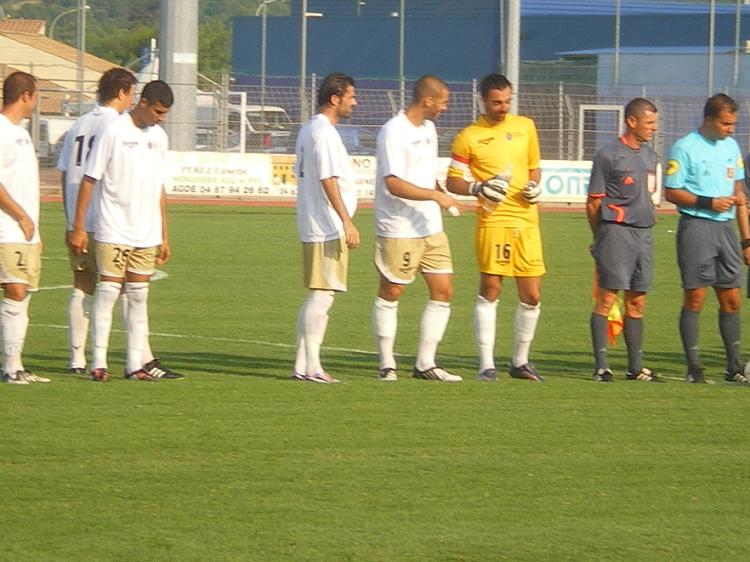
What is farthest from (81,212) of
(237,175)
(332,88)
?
(237,175)

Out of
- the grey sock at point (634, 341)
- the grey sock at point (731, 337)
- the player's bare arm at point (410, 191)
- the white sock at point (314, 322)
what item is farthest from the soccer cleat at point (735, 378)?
the white sock at point (314, 322)

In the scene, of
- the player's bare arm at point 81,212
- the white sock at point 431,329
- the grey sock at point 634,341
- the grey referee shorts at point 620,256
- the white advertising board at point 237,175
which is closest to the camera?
the player's bare arm at point 81,212

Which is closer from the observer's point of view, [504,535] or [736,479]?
[504,535]

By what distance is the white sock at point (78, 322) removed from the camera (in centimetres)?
984

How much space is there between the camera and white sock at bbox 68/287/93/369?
9836 mm

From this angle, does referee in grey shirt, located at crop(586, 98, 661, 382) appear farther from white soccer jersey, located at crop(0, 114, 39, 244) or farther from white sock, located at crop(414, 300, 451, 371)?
white soccer jersey, located at crop(0, 114, 39, 244)

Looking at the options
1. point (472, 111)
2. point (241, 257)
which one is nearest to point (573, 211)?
point (472, 111)

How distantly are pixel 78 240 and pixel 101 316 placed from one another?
20.8 inches

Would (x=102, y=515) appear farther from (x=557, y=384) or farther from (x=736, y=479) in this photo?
(x=557, y=384)

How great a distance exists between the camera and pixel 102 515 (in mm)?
6246

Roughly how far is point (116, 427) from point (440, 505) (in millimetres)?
2204

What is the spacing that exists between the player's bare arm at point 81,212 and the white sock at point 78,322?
2.24ft

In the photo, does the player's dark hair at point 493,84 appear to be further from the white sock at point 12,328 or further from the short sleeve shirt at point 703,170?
the white sock at point 12,328

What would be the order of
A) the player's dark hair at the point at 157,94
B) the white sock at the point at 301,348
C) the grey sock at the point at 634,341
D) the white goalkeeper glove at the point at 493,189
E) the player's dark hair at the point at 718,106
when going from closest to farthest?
the player's dark hair at the point at 157,94
the white goalkeeper glove at the point at 493,189
the white sock at the point at 301,348
the player's dark hair at the point at 718,106
the grey sock at the point at 634,341
